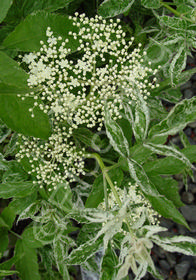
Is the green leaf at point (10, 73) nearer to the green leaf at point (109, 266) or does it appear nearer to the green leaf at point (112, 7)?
the green leaf at point (112, 7)

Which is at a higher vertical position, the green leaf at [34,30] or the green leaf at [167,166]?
the green leaf at [34,30]

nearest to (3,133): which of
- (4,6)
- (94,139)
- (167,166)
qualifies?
(94,139)

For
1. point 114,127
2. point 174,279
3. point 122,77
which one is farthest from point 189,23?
point 174,279

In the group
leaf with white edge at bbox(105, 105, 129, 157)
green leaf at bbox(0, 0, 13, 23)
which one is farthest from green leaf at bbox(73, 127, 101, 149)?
green leaf at bbox(0, 0, 13, 23)

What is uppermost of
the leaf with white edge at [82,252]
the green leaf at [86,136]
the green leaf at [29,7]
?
the green leaf at [29,7]

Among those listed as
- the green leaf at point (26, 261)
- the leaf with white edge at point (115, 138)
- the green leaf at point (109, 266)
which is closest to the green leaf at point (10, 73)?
the leaf with white edge at point (115, 138)

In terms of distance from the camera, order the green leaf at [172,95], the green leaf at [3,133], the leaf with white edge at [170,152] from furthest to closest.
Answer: the green leaf at [172,95] < the green leaf at [3,133] < the leaf with white edge at [170,152]
